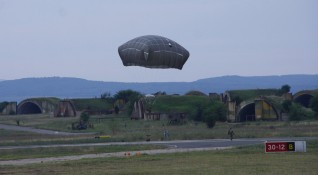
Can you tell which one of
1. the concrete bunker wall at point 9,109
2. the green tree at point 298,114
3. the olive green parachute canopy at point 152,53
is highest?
the olive green parachute canopy at point 152,53

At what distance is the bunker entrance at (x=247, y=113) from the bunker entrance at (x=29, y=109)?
192ft

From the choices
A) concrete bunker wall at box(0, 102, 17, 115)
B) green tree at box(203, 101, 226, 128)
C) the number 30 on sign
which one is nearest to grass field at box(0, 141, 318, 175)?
the number 30 on sign

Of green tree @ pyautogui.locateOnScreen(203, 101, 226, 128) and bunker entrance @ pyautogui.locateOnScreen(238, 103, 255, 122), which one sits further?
bunker entrance @ pyautogui.locateOnScreen(238, 103, 255, 122)

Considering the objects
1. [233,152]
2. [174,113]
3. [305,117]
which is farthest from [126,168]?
[174,113]

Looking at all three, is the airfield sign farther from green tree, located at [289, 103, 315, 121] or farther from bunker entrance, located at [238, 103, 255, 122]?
bunker entrance, located at [238, 103, 255, 122]

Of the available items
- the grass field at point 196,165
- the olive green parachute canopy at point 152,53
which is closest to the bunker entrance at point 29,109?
the olive green parachute canopy at point 152,53

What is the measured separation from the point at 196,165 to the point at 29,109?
11493cm

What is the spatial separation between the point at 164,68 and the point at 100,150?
61.2 ft

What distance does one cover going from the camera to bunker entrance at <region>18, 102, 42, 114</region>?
14425 cm

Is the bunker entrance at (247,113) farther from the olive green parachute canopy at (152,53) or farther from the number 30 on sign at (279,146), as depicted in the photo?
the number 30 on sign at (279,146)

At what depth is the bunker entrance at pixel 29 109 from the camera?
473 ft

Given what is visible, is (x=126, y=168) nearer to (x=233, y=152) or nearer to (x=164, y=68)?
(x=233, y=152)

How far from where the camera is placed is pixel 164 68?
6881 cm

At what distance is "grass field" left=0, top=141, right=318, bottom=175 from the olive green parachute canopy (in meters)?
21.1
